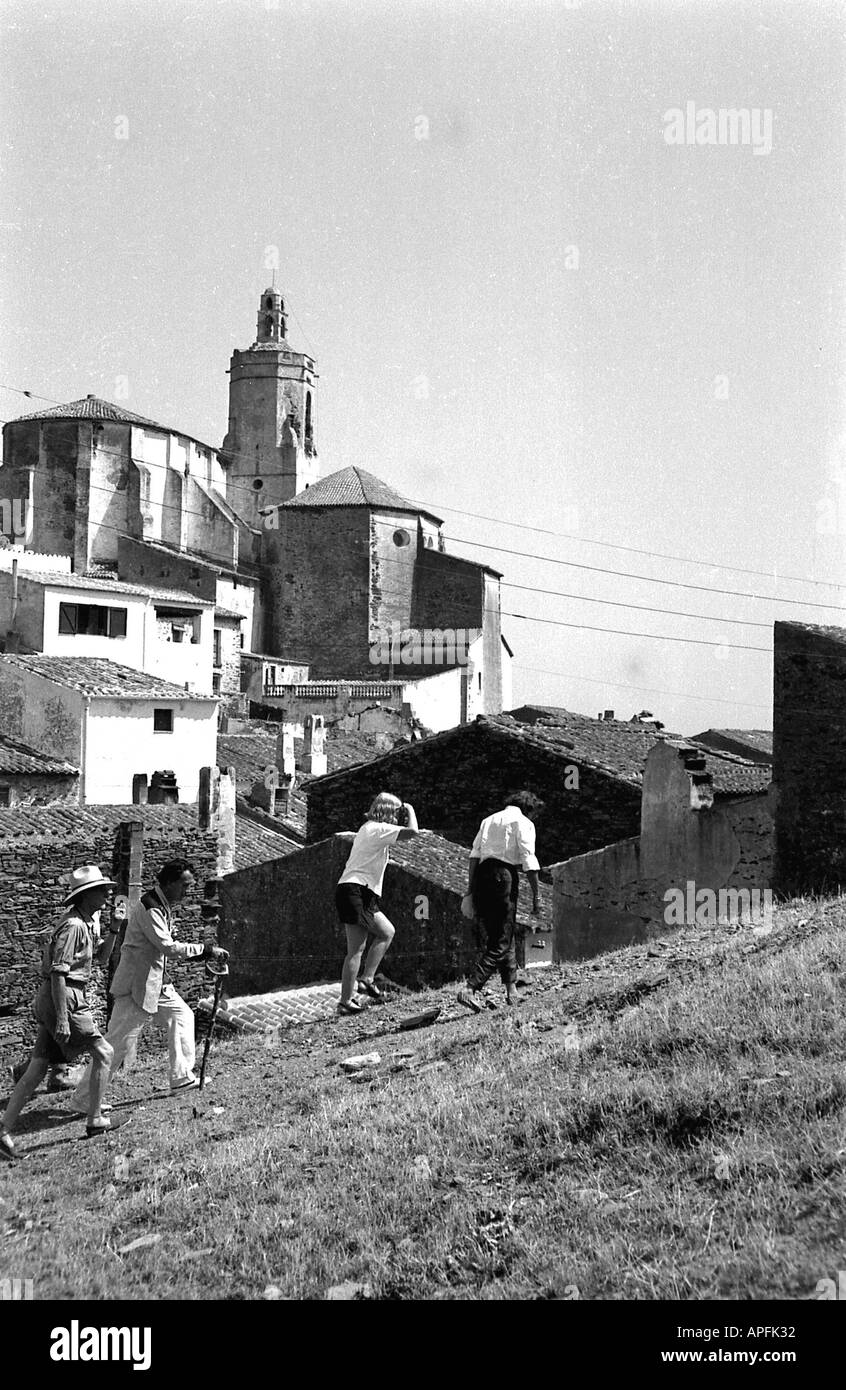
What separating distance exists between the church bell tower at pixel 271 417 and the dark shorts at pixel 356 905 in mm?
72709

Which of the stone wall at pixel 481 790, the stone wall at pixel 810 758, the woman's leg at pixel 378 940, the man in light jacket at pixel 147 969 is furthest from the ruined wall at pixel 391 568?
the man in light jacket at pixel 147 969

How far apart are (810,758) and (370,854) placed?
16.5 ft

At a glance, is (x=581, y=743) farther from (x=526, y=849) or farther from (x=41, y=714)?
(x=41, y=714)

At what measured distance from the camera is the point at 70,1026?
311 inches

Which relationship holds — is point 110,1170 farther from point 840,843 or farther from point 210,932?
point 840,843

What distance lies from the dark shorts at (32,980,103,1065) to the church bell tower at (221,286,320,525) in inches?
2941

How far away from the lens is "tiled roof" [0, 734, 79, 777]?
28641 millimetres

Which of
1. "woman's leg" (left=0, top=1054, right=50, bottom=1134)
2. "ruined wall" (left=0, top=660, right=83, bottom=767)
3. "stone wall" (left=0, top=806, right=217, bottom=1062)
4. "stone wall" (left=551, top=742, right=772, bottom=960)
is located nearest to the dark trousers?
"woman's leg" (left=0, top=1054, right=50, bottom=1134)

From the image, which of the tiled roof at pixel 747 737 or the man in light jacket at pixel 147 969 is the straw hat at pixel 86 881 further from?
the tiled roof at pixel 747 737

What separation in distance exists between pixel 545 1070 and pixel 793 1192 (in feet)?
7.88

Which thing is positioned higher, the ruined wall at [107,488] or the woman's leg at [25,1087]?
the ruined wall at [107,488]

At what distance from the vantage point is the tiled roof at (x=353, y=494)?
7212cm

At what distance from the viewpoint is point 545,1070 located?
7199mm
